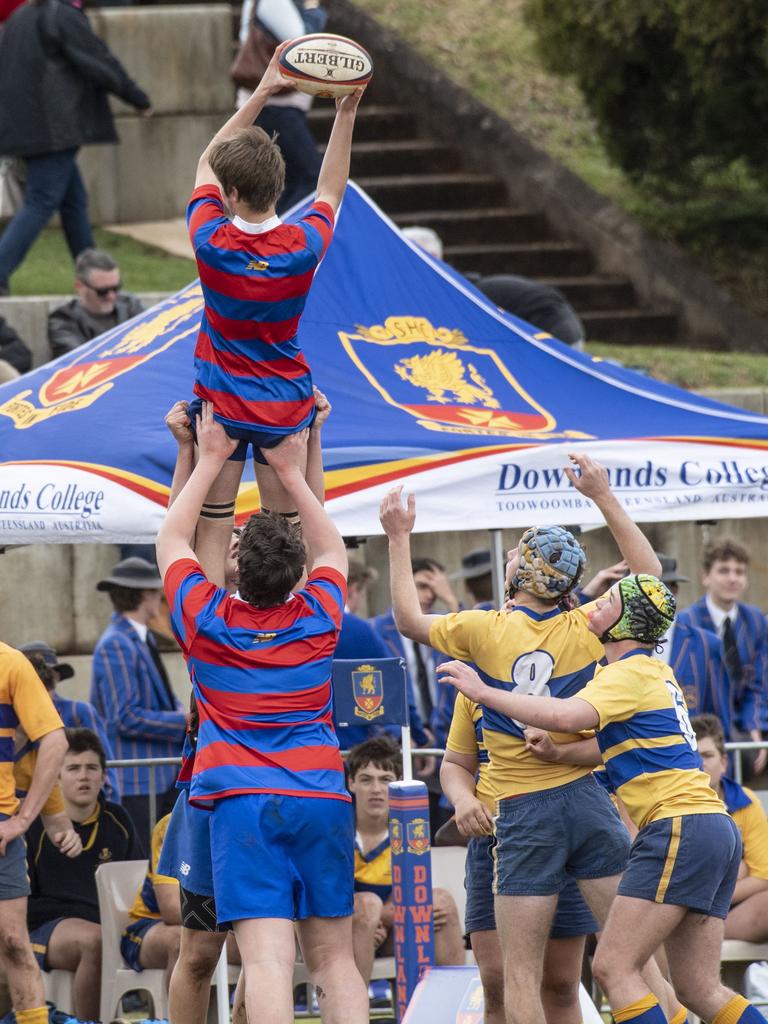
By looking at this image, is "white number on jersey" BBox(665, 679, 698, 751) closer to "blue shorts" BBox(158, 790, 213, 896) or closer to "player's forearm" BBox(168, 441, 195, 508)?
"blue shorts" BBox(158, 790, 213, 896)

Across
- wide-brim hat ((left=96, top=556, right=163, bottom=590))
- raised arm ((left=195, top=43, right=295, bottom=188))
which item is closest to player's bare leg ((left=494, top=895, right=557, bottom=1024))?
raised arm ((left=195, top=43, right=295, bottom=188))

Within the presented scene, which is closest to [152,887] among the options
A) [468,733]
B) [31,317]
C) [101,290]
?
[468,733]

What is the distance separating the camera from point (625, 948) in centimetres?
654

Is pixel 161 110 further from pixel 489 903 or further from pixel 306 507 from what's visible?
pixel 489 903

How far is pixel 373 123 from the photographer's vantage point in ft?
59.8

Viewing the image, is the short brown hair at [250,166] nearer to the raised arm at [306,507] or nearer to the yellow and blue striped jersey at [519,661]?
the raised arm at [306,507]

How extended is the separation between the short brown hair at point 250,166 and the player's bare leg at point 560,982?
2824mm

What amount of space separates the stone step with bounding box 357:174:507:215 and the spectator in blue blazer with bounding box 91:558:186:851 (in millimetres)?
7791

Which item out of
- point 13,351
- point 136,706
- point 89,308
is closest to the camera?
point 136,706

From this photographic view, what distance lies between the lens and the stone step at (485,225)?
17.2 meters

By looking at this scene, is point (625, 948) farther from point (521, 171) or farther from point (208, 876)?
point (521, 171)

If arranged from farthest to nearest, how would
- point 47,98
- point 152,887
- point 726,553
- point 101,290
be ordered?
point 47,98, point 101,290, point 726,553, point 152,887

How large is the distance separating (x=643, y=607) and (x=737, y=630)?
162 inches

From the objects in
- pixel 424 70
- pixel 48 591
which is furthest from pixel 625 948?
pixel 424 70
